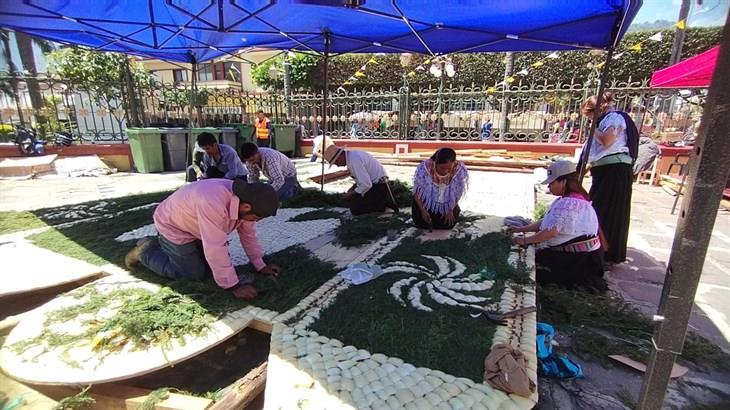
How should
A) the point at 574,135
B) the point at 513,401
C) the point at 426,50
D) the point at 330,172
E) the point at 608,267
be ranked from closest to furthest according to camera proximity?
the point at 513,401, the point at 608,267, the point at 426,50, the point at 330,172, the point at 574,135

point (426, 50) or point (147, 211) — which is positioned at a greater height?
point (426, 50)

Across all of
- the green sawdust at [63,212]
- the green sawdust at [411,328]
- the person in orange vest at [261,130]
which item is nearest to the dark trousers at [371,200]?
the green sawdust at [411,328]

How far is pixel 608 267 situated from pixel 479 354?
242 centimetres

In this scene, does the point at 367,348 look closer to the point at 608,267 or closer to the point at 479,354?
the point at 479,354

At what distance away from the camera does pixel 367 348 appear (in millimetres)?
2047

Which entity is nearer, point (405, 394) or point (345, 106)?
point (405, 394)

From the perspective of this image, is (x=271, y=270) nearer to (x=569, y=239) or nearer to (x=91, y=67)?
(x=569, y=239)

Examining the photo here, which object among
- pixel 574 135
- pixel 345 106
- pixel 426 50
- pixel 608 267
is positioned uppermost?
pixel 426 50

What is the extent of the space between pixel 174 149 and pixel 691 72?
31.1 ft

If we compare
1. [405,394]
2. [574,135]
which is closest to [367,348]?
[405,394]

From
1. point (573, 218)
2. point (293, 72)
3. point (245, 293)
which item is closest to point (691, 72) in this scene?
point (573, 218)

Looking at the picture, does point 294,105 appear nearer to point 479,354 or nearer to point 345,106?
point 345,106

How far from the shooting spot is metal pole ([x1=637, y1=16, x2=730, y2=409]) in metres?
1.07

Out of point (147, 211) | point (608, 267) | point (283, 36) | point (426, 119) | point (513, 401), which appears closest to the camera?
point (513, 401)
